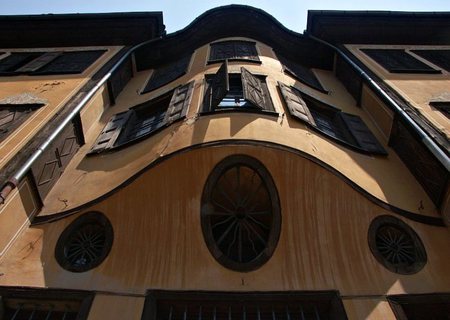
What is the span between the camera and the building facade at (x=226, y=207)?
4879mm

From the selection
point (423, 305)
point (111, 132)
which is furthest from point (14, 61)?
point (423, 305)

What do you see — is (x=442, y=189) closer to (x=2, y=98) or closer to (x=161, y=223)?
(x=161, y=223)

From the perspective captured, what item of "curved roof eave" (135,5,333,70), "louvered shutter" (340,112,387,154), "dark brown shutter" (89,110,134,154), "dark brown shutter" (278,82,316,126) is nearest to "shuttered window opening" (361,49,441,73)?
"curved roof eave" (135,5,333,70)

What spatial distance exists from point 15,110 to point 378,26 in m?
11.6

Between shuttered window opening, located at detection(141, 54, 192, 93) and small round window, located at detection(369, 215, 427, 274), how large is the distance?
6585mm

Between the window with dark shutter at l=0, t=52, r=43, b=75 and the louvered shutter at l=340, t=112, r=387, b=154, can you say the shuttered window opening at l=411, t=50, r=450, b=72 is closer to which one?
the louvered shutter at l=340, t=112, r=387, b=154

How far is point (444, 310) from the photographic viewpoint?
4812 mm

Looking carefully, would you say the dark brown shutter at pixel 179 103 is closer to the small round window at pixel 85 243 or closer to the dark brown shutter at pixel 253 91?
the dark brown shutter at pixel 253 91

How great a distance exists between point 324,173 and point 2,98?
7.47m

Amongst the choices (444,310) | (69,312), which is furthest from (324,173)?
(69,312)

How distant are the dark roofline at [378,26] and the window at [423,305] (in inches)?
396

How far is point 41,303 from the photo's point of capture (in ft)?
16.0

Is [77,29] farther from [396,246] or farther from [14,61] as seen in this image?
[396,246]

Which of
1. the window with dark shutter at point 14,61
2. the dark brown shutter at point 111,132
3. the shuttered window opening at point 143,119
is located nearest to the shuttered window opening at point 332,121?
the shuttered window opening at point 143,119
